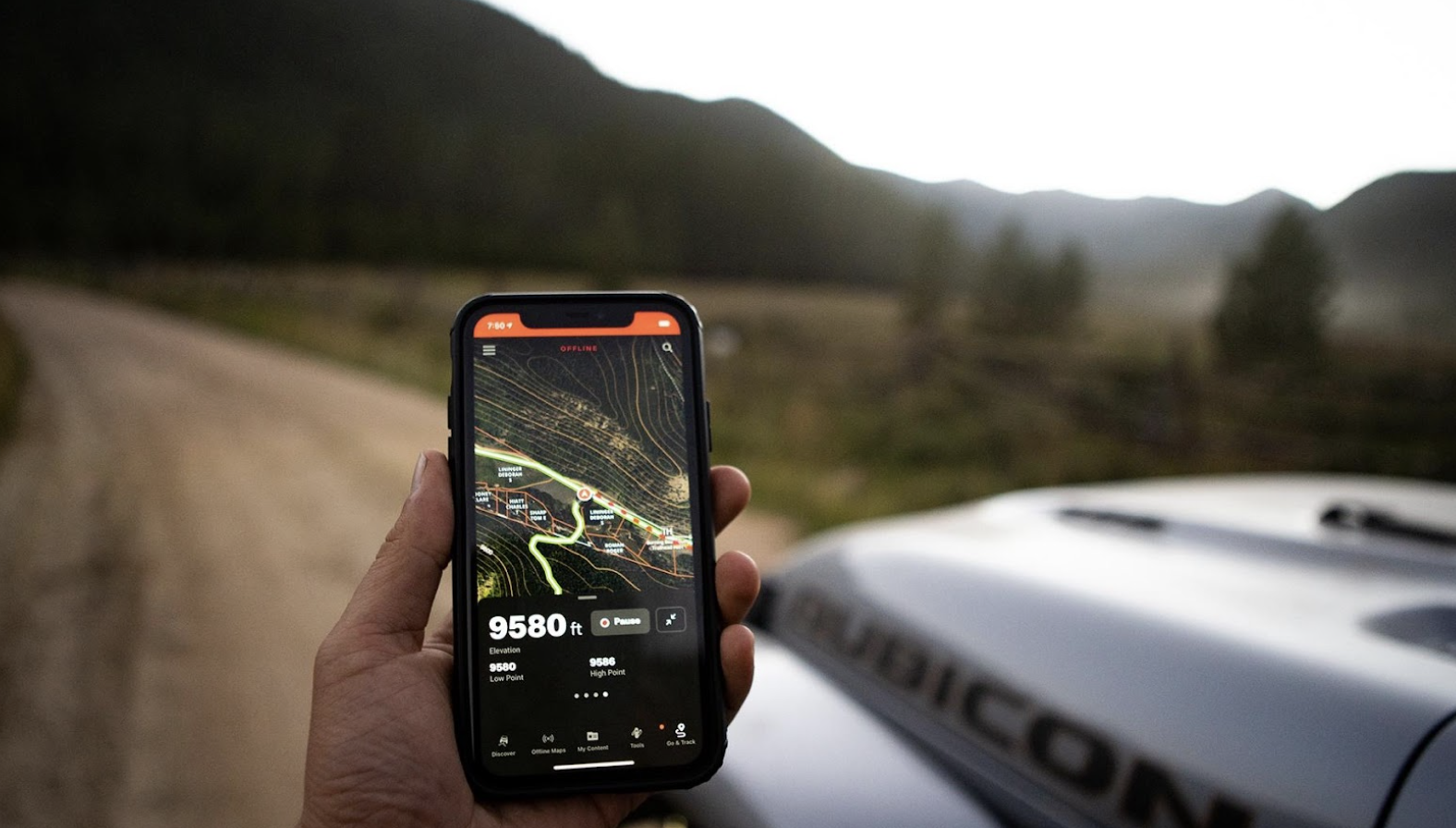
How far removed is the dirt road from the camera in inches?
107

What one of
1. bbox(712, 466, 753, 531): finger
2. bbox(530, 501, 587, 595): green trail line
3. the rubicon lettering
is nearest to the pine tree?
the rubicon lettering

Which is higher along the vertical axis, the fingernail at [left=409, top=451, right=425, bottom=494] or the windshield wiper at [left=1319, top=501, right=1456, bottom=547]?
the fingernail at [left=409, top=451, right=425, bottom=494]

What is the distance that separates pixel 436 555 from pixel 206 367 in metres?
9.61

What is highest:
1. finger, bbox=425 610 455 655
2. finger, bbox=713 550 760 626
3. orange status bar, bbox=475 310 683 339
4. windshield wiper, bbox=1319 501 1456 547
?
orange status bar, bbox=475 310 683 339

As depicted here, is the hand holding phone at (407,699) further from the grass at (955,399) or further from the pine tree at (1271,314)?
the pine tree at (1271,314)

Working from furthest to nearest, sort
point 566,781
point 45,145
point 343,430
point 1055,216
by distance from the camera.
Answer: point 343,430 → point 45,145 → point 1055,216 → point 566,781

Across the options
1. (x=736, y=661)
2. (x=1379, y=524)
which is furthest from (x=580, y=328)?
(x=1379, y=524)

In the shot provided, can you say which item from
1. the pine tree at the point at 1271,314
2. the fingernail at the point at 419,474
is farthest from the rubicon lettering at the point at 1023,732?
the pine tree at the point at 1271,314

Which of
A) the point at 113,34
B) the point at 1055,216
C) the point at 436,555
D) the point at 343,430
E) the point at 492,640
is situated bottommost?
the point at 343,430

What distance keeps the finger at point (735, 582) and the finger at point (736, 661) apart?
4 centimetres

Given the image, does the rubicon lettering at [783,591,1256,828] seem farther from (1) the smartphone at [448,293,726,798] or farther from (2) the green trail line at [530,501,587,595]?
(2) the green trail line at [530,501,587,595]

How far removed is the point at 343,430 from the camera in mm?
7672

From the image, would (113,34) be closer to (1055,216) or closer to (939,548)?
(1055,216)

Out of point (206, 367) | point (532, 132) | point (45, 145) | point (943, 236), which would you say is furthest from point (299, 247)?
point (943, 236)
